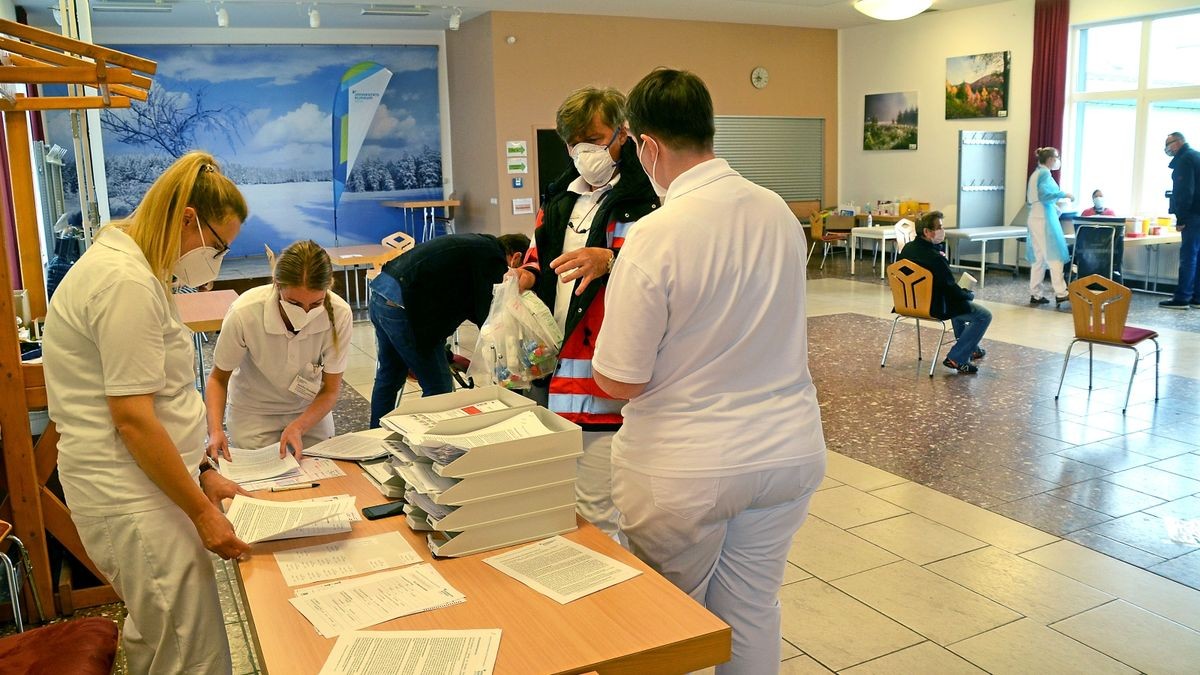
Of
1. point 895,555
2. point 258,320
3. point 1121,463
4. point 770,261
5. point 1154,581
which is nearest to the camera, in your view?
point 770,261

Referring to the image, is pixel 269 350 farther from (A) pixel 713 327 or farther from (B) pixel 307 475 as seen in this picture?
(A) pixel 713 327

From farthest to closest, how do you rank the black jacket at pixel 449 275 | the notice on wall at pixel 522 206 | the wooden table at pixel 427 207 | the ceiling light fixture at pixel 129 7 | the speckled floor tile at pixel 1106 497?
the wooden table at pixel 427 207
the notice on wall at pixel 522 206
the ceiling light fixture at pixel 129 7
the speckled floor tile at pixel 1106 497
the black jacket at pixel 449 275

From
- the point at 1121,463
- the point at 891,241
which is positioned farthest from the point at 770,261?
the point at 891,241

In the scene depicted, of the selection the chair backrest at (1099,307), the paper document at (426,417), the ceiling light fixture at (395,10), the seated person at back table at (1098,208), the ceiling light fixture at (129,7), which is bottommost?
the chair backrest at (1099,307)

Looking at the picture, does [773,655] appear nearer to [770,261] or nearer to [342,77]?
[770,261]

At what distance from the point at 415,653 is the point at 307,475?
3.48ft

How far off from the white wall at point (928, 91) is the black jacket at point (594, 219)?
10.3 m

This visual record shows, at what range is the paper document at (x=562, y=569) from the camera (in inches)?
68.7

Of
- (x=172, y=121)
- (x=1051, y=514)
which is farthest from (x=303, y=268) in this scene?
(x=172, y=121)

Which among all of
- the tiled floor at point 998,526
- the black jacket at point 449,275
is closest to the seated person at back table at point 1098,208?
the tiled floor at point 998,526

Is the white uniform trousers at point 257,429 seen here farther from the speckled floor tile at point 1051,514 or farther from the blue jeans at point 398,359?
the speckled floor tile at point 1051,514

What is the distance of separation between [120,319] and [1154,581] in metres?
3.48

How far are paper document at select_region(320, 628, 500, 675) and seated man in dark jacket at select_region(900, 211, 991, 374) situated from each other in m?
5.75

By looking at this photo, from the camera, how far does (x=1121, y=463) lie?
15.6ft
